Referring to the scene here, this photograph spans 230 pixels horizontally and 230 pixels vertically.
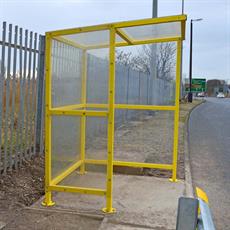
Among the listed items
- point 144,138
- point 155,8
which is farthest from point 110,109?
point 155,8

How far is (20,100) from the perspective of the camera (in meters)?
5.11

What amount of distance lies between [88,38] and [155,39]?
1.27 metres

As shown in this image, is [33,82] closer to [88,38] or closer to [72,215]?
[88,38]

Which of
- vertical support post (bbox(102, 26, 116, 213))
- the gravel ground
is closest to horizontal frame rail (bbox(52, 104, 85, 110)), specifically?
Answer: the gravel ground

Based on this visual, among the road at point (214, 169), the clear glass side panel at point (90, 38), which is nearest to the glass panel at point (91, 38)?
the clear glass side panel at point (90, 38)

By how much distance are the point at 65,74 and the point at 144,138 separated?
5.48m

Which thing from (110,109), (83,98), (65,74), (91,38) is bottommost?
(110,109)

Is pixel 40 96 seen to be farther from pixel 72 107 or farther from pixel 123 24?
pixel 123 24

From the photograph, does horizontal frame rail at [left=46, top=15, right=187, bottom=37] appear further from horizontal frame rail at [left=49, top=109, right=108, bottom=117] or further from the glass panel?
horizontal frame rail at [left=49, top=109, right=108, bottom=117]

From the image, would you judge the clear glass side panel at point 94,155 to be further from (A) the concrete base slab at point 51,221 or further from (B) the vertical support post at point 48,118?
(A) the concrete base slab at point 51,221

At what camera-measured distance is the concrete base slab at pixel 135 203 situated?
379 centimetres

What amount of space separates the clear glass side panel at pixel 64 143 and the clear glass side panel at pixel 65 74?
259 millimetres

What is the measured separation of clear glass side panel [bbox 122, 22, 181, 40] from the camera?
475 cm

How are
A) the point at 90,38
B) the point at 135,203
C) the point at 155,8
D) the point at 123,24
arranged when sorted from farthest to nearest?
the point at 155,8
the point at 90,38
the point at 135,203
the point at 123,24
